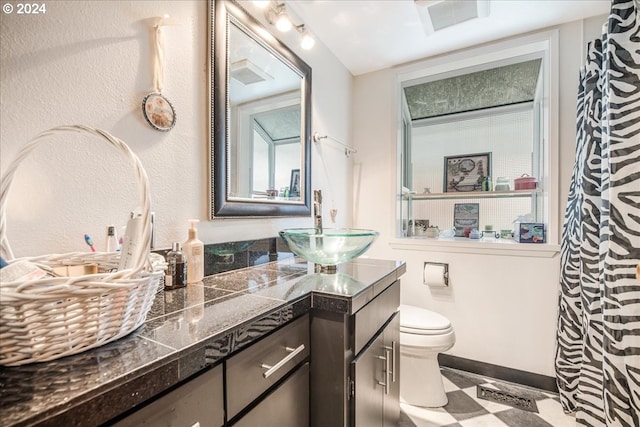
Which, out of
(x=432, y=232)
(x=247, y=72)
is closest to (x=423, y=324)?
(x=432, y=232)

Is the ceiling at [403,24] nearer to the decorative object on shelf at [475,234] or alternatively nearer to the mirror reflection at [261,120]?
the mirror reflection at [261,120]

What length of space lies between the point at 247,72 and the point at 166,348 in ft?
3.87

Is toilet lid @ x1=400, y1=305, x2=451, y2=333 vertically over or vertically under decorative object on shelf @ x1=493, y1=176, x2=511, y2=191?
under

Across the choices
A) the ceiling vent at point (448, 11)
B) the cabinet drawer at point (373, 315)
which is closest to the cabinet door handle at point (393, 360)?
the cabinet drawer at point (373, 315)

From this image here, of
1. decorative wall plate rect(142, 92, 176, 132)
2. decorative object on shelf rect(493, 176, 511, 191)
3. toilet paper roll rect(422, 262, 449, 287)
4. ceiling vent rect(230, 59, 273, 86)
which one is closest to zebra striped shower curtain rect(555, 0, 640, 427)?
decorative object on shelf rect(493, 176, 511, 191)

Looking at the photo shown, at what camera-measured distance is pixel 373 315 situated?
41.2 inches

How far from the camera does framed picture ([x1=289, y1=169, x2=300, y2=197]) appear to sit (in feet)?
5.30

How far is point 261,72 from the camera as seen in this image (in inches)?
55.0

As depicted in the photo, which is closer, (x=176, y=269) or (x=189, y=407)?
(x=189, y=407)

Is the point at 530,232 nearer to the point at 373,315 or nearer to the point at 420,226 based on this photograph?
the point at 420,226

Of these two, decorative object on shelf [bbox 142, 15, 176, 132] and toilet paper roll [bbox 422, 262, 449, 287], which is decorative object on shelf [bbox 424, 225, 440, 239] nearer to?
toilet paper roll [bbox 422, 262, 449, 287]

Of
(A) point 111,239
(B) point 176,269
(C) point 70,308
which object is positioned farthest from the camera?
(B) point 176,269

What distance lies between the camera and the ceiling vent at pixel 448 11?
1.57 m

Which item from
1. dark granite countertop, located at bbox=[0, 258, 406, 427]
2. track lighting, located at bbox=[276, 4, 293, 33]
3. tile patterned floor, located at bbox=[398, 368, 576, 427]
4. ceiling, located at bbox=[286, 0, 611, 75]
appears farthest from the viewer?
ceiling, located at bbox=[286, 0, 611, 75]
